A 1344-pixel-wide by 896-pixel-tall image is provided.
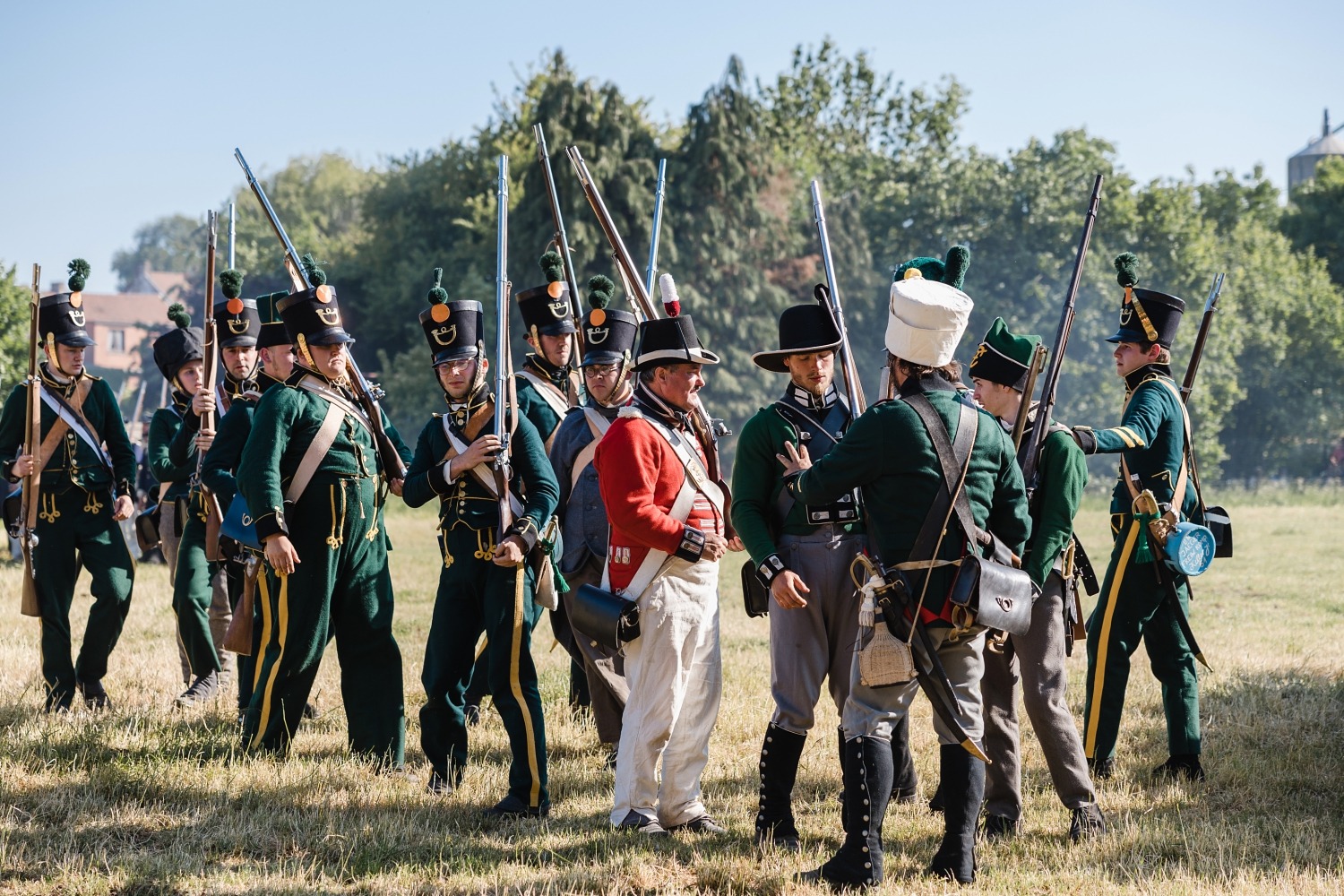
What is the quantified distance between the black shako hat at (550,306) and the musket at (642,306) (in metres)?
0.35

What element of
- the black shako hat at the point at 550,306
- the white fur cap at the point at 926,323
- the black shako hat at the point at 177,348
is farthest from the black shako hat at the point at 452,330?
the black shako hat at the point at 177,348

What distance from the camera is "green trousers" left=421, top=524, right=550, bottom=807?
628 centimetres

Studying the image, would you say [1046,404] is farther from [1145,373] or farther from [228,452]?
[228,452]

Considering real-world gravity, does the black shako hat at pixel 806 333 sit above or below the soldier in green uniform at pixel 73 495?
above

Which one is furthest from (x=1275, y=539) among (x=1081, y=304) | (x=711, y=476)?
(x=1081, y=304)

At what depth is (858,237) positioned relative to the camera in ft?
150

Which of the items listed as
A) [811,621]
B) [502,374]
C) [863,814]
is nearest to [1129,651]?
[811,621]

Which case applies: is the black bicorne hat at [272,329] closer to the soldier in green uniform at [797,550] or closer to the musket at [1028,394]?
the soldier in green uniform at [797,550]

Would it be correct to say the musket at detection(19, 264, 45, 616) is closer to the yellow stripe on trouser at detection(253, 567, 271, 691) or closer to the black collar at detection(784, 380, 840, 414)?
the yellow stripe on trouser at detection(253, 567, 271, 691)

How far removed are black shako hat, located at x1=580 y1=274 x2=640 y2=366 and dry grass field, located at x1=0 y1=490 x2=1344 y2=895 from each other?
2.15 meters

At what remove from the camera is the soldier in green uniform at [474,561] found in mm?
6281

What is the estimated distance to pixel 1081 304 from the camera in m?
46.6

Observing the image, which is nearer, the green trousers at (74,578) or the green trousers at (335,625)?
the green trousers at (335,625)

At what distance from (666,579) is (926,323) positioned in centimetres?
154
